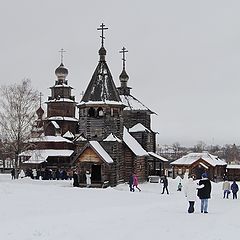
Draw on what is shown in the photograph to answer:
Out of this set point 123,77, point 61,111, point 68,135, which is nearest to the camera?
point 123,77

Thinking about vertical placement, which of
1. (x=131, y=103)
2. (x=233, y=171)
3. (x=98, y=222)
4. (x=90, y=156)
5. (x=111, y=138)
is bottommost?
(x=98, y=222)

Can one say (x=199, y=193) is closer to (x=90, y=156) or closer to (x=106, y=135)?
(x=90, y=156)

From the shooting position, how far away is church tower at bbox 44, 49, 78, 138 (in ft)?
200

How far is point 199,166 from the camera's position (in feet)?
185

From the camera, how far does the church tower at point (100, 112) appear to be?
129 ft

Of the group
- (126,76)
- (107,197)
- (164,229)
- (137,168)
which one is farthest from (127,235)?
(126,76)

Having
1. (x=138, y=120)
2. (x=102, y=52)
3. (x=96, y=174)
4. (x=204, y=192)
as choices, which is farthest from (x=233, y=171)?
(x=204, y=192)

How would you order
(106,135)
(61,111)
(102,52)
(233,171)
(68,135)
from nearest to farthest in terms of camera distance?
(106,135) < (102,52) < (68,135) < (61,111) < (233,171)

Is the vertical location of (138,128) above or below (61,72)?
below

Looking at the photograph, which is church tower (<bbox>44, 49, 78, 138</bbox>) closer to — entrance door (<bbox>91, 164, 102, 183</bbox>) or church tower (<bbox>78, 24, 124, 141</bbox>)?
church tower (<bbox>78, 24, 124, 141</bbox>)

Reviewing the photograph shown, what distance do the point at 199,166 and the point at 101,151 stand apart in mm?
21360

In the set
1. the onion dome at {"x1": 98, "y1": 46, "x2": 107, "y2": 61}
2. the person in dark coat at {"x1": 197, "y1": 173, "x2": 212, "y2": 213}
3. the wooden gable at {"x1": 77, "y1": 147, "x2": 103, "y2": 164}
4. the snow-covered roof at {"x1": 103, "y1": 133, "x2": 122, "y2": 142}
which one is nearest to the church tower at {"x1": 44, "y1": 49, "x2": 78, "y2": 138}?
the onion dome at {"x1": 98, "y1": 46, "x2": 107, "y2": 61}

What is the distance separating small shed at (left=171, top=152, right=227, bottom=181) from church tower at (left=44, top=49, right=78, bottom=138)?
564 inches

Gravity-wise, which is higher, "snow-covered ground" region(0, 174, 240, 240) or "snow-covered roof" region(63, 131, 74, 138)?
"snow-covered roof" region(63, 131, 74, 138)
